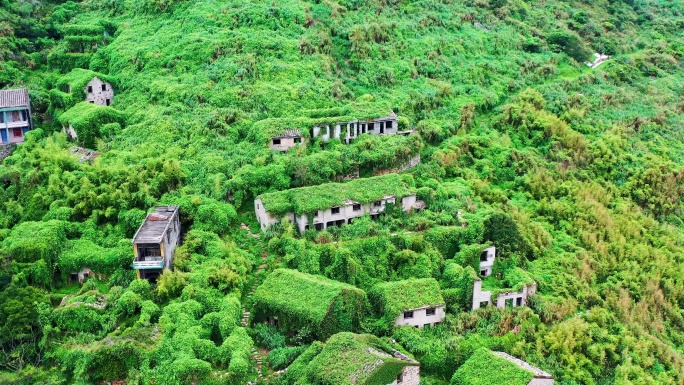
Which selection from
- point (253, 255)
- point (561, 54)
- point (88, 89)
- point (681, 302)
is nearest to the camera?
point (253, 255)

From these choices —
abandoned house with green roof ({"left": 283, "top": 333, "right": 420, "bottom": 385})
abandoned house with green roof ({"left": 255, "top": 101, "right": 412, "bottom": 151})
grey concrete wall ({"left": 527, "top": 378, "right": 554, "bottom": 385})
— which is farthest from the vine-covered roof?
abandoned house with green roof ({"left": 255, "top": 101, "right": 412, "bottom": 151})

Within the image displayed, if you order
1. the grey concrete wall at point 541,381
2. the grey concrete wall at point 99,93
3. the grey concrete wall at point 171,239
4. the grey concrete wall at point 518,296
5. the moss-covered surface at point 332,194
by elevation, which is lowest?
the grey concrete wall at point 541,381

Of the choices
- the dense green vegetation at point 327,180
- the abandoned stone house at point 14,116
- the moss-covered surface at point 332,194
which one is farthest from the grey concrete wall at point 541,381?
the abandoned stone house at point 14,116

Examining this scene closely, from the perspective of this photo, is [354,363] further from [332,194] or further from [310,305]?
[332,194]

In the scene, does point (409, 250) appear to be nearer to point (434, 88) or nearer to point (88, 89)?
point (434, 88)

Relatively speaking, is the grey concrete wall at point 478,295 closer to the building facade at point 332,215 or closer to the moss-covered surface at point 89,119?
the building facade at point 332,215

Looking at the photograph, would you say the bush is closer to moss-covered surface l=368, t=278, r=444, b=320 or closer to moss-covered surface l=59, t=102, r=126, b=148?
moss-covered surface l=368, t=278, r=444, b=320

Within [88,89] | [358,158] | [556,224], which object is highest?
[88,89]

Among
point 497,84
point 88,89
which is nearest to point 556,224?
point 497,84
